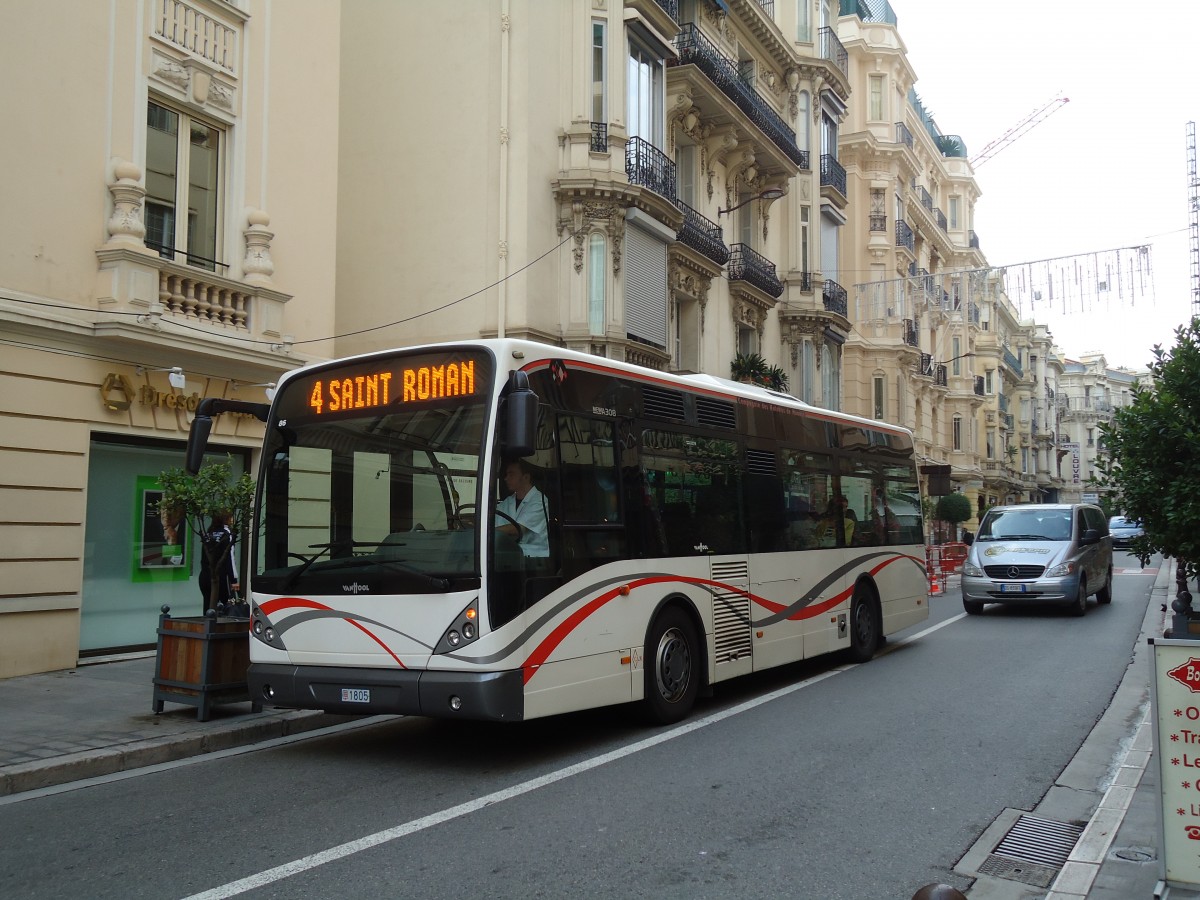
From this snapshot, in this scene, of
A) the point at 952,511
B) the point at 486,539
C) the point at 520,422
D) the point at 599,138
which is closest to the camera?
the point at 520,422

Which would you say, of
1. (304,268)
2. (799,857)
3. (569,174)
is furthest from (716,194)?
(799,857)

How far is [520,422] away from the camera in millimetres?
6555

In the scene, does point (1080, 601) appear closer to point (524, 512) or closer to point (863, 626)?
point (863, 626)

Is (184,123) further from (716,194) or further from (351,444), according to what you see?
(716,194)

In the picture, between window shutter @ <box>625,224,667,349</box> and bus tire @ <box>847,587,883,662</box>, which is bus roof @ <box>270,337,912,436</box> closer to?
bus tire @ <box>847,587,883,662</box>

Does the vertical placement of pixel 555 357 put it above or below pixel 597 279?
below

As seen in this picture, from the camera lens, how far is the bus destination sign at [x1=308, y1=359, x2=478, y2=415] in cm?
732

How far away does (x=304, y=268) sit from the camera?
1464cm

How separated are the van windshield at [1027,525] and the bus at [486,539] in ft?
35.7

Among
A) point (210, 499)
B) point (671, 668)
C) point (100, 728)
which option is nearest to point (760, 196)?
point (671, 668)

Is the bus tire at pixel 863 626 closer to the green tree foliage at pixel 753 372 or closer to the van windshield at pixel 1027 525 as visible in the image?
the van windshield at pixel 1027 525

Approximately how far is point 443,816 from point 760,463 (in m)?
5.60

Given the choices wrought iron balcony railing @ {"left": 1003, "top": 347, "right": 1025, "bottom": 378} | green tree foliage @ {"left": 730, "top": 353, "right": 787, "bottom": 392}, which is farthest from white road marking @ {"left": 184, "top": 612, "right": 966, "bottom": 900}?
wrought iron balcony railing @ {"left": 1003, "top": 347, "right": 1025, "bottom": 378}

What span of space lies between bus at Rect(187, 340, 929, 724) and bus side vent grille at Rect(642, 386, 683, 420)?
0.02 metres
